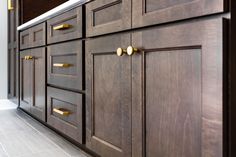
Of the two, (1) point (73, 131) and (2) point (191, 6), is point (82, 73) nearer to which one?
(1) point (73, 131)

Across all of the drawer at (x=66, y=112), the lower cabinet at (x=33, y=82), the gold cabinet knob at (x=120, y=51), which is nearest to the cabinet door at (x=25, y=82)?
the lower cabinet at (x=33, y=82)

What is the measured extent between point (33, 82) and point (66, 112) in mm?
844

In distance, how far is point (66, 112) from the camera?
161 centimetres

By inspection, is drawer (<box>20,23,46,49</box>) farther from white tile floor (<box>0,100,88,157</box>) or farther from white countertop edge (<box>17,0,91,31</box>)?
white tile floor (<box>0,100,88,157</box>)

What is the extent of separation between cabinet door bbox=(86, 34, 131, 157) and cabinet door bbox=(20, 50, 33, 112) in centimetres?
121

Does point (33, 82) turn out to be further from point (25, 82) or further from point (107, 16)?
point (107, 16)

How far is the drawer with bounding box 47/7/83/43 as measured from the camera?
1.47 meters

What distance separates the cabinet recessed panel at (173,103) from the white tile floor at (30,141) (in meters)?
0.72

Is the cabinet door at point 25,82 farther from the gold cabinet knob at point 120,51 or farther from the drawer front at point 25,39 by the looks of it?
the gold cabinet knob at point 120,51

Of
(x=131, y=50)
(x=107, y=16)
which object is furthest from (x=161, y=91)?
(x=107, y=16)

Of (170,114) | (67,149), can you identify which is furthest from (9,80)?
(170,114)

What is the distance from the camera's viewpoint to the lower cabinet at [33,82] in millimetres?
2100

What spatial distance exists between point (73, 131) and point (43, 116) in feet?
1.94

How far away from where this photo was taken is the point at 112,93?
1.18 meters
